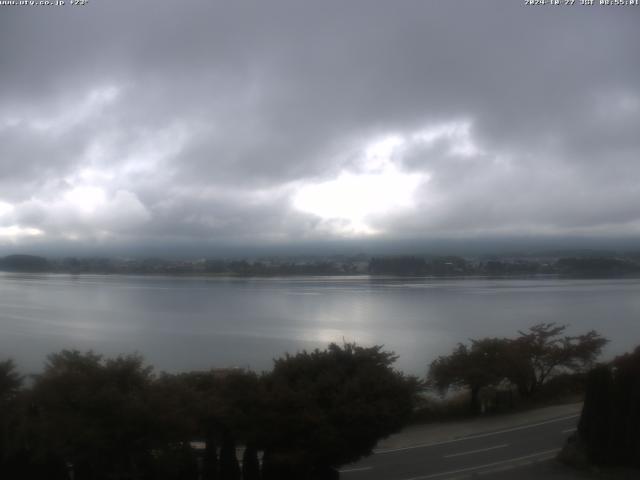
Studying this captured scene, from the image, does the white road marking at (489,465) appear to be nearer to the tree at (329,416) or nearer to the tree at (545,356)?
→ the tree at (329,416)

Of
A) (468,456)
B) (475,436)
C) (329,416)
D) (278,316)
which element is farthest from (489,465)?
(278,316)

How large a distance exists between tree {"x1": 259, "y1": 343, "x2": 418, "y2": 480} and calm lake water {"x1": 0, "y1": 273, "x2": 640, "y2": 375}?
1276cm

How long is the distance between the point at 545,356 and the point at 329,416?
42.5 feet

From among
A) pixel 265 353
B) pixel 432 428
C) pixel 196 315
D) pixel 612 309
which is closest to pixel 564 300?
pixel 612 309

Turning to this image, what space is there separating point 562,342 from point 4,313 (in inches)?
1239

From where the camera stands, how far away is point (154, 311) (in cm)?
4081

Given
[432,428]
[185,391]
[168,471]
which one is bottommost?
[432,428]

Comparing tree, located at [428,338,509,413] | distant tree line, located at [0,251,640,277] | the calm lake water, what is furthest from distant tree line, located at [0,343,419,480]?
distant tree line, located at [0,251,640,277]

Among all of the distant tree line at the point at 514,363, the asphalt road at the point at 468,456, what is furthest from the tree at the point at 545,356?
the asphalt road at the point at 468,456

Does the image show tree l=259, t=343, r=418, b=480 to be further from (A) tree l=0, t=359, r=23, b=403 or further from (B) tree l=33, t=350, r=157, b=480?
(A) tree l=0, t=359, r=23, b=403

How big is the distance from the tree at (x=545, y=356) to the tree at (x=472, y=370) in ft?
2.06

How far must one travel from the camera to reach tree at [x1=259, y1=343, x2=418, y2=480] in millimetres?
9086

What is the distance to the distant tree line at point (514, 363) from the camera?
683 inches

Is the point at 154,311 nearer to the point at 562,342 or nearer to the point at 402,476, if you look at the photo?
the point at 562,342
